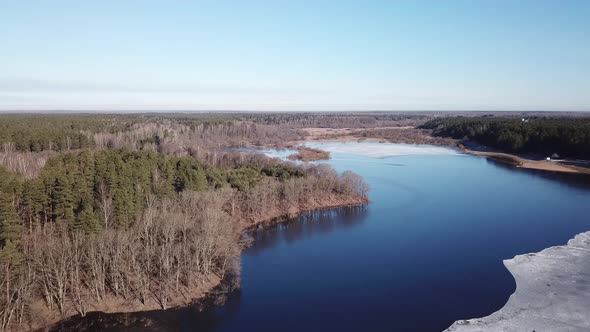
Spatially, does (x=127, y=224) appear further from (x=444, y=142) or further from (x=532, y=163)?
(x=444, y=142)

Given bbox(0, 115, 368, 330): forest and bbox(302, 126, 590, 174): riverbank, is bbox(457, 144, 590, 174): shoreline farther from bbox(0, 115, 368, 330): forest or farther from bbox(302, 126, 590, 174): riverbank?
bbox(0, 115, 368, 330): forest

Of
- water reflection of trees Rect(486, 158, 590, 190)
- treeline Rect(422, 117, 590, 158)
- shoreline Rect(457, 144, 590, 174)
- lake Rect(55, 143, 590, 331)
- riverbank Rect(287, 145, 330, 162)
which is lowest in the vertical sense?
lake Rect(55, 143, 590, 331)

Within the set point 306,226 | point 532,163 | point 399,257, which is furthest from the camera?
point 532,163

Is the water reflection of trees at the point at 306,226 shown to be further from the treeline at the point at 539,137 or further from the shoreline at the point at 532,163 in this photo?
the treeline at the point at 539,137

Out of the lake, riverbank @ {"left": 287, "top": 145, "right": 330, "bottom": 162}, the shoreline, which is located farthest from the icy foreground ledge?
riverbank @ {"left": 287, "top": 145, "right": 330, "bottom": 162}

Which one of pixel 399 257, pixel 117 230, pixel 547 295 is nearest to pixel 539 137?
pixel 399 257

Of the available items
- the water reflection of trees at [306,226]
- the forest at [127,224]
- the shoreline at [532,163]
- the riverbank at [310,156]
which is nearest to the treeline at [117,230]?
the forest at [127,224]

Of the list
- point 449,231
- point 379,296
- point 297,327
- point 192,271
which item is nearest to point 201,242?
point 192,271
